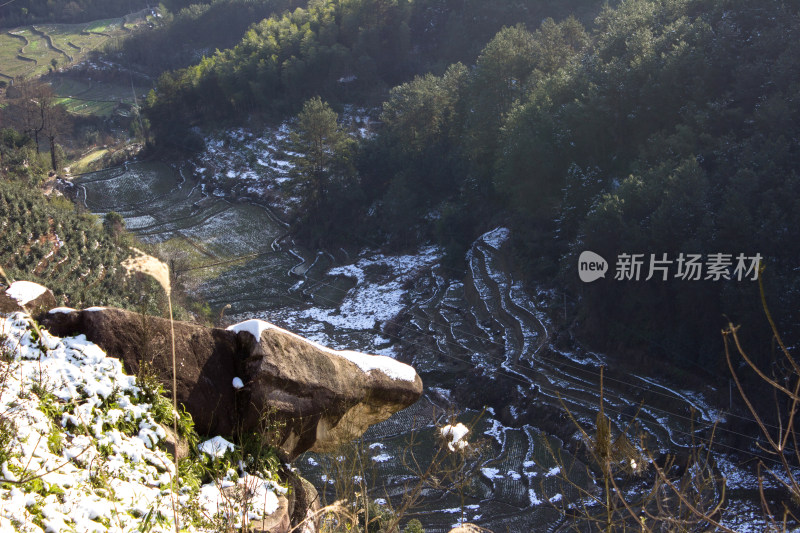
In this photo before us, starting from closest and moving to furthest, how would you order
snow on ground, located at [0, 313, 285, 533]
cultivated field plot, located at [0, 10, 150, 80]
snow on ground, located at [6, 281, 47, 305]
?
snow on ground, located at [0, 313, 285, 533] < snow on ground, located at [6, 281, 47, 305] < cultivated field plot, located at [0, 10, 150, 80]

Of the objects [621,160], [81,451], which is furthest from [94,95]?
[81,451]

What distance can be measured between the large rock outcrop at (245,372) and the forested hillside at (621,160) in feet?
37.2

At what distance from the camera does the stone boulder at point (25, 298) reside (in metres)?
5.42

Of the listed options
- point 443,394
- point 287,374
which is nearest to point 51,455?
point 287,374

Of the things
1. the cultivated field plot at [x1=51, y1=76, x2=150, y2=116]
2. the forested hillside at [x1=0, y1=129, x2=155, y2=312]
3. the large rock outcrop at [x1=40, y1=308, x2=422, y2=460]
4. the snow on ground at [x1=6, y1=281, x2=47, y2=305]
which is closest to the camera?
the large rock outcrop at [x1=40, y1=308, x2=422, y2=460]

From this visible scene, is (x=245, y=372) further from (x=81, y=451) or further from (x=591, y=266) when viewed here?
(x=591, y=266)

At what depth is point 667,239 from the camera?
1616 centimetres

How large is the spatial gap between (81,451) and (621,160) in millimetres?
18824

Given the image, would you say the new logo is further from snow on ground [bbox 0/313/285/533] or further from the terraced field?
snow on ground [bbox 0/313/285/533]

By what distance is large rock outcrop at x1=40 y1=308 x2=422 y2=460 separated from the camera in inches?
212

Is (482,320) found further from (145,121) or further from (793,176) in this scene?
(145,121)

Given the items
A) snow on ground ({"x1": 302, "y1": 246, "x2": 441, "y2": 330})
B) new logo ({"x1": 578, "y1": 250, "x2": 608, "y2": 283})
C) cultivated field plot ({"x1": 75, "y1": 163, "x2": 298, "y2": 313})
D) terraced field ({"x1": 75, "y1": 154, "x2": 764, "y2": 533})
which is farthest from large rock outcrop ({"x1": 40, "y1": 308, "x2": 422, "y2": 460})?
cultivated field plot ({"x1": 75, "y1": 163, "x2": 298, "y2": 313})

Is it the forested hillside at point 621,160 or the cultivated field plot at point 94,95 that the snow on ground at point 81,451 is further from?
the cultivated field plot at point 94,95

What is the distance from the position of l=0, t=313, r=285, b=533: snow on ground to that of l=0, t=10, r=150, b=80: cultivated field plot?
52.5 m
